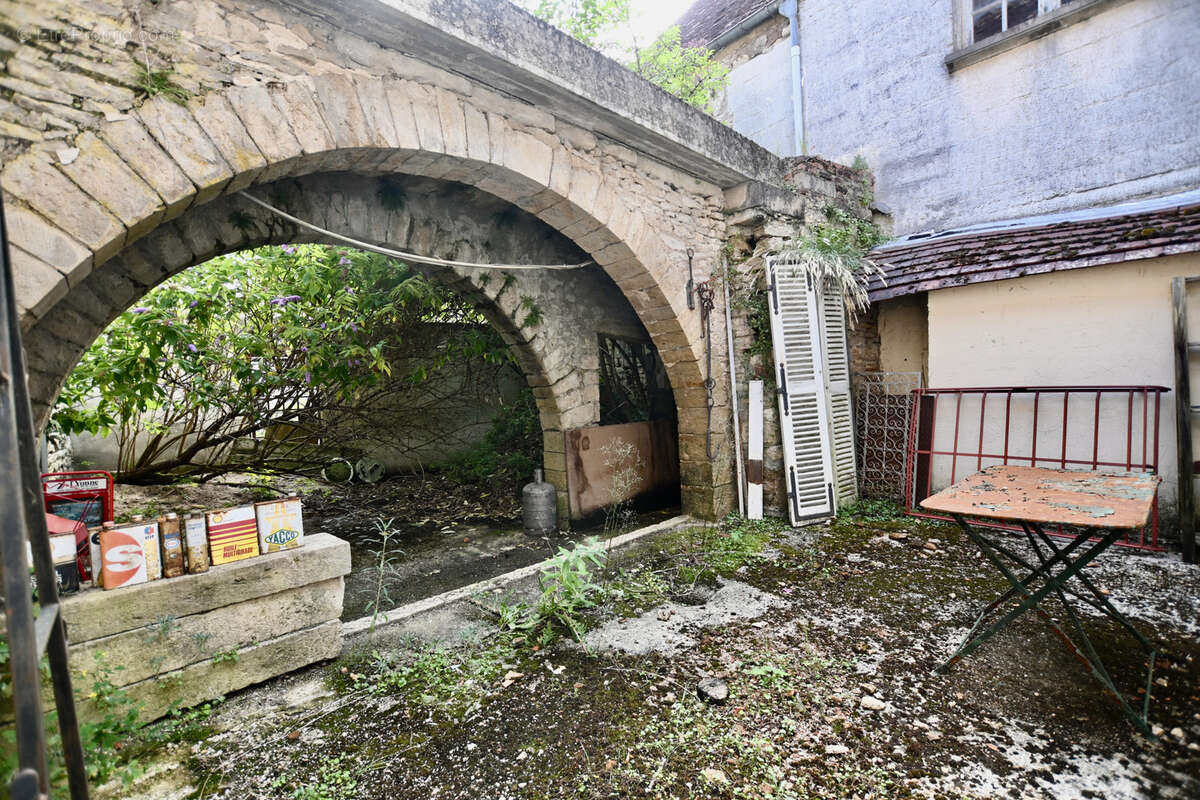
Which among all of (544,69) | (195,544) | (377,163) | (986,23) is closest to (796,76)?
(986,23)

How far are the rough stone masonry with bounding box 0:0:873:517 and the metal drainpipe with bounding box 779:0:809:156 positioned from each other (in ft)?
8.67

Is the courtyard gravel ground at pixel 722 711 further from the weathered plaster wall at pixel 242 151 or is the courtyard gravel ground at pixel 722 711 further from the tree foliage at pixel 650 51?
the tree foliage at pixel 650 51

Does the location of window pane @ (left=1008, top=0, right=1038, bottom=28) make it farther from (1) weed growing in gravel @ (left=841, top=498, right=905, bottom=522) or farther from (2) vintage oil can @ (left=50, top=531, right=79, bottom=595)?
(2) vintage oil can @ (left=50, top=531, right=79, bottom=595)

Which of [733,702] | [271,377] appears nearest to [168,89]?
[271,377]

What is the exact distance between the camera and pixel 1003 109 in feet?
19.2

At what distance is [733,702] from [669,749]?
41cm

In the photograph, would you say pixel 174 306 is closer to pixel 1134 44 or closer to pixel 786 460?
pixel 786 460

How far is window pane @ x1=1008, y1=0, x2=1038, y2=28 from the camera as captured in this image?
5.73 meters

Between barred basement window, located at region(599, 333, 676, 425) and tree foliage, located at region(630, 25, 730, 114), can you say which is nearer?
barred basement window, located at region(599, 333, 676, 425)

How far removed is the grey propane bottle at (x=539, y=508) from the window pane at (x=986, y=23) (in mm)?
6755

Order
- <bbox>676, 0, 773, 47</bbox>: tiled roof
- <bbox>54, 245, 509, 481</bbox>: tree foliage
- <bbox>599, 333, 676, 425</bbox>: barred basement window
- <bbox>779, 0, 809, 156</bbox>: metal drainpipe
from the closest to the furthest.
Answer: <bbox>54, 245, 509, 481</bbox>: tree foliage
<bbox>599, 333, 676, 425</bbox>: barred basement window
<bbox>779, 0, 809, 156</bbox>: metal drainpipe
<bbox>676, 0, 773, 47</bbox>: tiled roof

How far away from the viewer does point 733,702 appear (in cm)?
230

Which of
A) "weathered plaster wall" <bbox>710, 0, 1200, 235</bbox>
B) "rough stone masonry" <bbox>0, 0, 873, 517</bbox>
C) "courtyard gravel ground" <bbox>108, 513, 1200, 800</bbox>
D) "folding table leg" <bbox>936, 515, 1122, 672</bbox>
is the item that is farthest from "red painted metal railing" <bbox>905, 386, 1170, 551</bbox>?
"weathered plaster wall" <bbox>710, 0, 1200, 235</bbox>

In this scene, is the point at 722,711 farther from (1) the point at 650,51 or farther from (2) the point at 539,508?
(1) the point at 650,51
